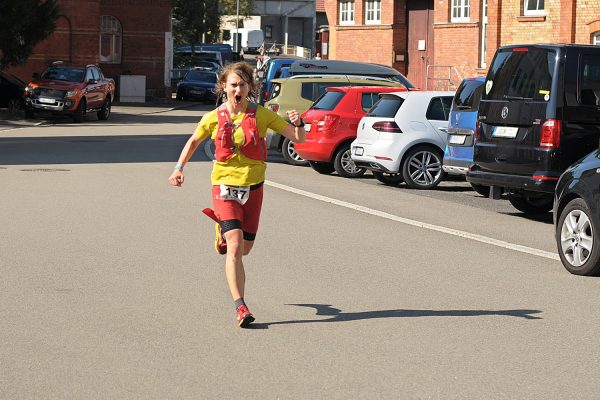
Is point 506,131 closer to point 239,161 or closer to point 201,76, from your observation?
point 239,161

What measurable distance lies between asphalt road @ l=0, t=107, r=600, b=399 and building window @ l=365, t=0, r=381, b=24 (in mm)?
38406

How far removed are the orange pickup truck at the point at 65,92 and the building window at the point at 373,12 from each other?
56.7 feet

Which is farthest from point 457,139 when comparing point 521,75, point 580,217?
point 580,217

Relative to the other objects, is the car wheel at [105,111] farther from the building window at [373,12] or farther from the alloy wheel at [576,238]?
the alloy wheel at [576,238]

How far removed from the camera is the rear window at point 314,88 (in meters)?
25.5

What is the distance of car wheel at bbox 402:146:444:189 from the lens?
2008cm

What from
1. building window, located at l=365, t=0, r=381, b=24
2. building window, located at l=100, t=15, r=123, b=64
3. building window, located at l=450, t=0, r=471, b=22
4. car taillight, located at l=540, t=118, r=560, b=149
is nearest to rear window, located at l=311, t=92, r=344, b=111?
car taillight, located at l=540, t=118, r=560, b=149

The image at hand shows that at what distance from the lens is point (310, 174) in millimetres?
22750

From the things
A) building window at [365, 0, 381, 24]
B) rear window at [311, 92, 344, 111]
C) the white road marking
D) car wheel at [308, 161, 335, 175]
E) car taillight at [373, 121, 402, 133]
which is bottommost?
the white road marking

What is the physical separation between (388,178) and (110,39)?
41472mm

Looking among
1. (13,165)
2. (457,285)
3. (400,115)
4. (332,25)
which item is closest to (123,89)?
(332,25)

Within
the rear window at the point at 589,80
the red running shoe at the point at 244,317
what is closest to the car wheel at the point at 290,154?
the rear window at the point at 589,80

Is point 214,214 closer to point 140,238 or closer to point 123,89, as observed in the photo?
point 140,238

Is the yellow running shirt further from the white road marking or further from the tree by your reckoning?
the tree
